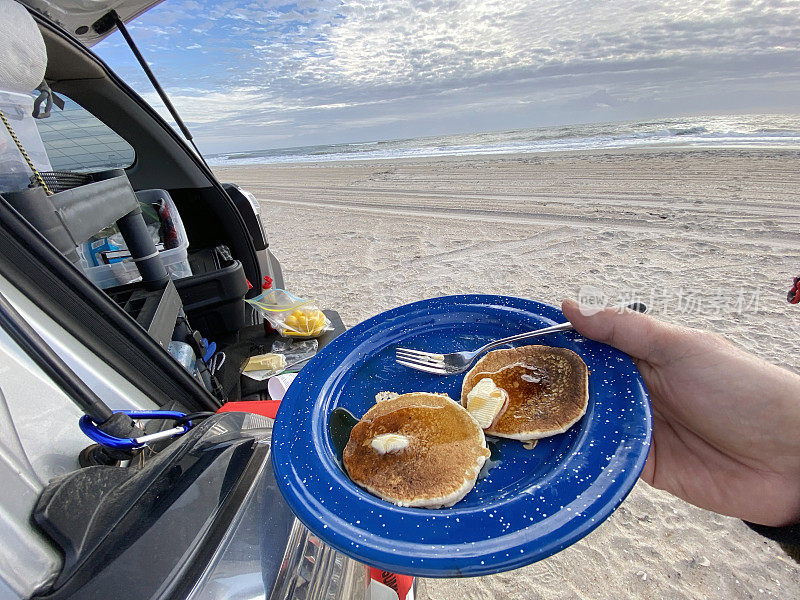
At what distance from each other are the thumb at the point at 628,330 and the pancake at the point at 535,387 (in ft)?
0.46

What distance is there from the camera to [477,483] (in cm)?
97

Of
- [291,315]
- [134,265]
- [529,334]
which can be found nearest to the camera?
[529,334]

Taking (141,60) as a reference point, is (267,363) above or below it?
below

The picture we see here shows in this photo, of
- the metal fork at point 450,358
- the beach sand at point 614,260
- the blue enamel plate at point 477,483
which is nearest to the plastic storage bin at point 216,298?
the blue enamel plate at point 477,483

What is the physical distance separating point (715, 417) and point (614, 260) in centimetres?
445

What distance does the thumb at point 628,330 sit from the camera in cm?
132

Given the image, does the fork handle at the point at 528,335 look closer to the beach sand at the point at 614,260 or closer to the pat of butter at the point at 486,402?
the pat of butter at the point at 486,402

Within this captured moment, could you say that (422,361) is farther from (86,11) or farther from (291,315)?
(86,11)

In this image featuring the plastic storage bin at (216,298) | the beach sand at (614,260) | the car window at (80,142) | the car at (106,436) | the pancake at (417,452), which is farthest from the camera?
the plastic storage bin at (216,298)

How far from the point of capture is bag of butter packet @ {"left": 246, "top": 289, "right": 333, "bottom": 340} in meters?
2.63

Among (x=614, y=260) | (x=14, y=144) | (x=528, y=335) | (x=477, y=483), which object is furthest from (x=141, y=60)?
(x=614, y=260)

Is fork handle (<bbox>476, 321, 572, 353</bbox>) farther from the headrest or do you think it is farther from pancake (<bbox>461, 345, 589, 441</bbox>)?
the headrest

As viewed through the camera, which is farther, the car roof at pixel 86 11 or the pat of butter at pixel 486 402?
the car roof at pixel 86 11

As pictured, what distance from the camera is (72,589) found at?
2.11 ft
